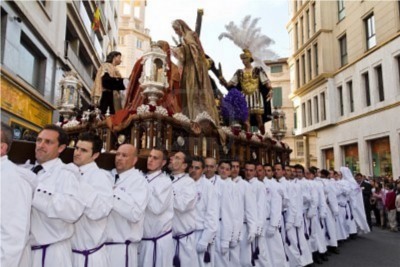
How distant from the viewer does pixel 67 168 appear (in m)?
2.58

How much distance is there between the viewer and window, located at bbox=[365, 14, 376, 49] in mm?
19344

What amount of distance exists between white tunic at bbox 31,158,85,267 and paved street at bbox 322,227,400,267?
244 inches

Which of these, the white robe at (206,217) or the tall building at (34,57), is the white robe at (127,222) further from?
the tall building at (34,57)

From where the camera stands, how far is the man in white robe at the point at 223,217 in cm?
499

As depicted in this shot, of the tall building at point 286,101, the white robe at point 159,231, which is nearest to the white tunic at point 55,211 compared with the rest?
the white robe at point 159,231

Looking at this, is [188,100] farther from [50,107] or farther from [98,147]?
[50,107]

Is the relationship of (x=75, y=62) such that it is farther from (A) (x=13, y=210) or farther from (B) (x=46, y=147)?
(A) (x=13, y=210)

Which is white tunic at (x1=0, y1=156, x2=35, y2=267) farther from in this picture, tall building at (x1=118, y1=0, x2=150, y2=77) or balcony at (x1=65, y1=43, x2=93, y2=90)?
tall building at (x1=118, y1=0, x2=150, y2=77)

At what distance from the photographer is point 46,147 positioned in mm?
2582

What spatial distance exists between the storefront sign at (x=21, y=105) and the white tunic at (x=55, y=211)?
8726 mm

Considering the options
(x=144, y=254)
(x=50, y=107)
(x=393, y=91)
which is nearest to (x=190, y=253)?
(x=144, y=254)

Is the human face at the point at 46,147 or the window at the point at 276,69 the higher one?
the window at the point at 276,69

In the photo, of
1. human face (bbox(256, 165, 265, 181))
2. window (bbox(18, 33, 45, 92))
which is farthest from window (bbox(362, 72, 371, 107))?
window (bbox(18, 33, 45, 92))

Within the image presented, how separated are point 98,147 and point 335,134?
22.3 metres
